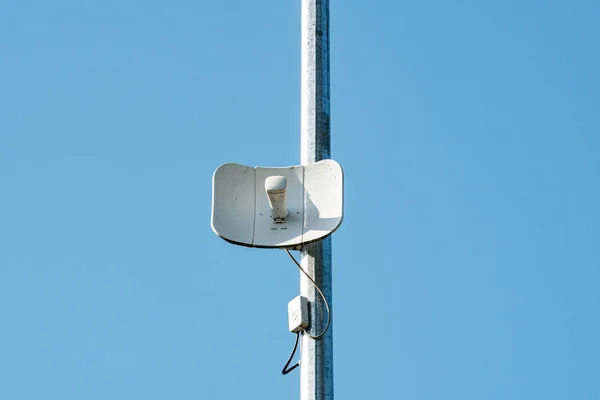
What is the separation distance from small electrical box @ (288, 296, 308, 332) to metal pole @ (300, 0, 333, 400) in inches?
1.7

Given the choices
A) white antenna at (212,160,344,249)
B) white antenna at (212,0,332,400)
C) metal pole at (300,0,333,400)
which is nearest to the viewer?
metal pole at (300,0,333,400)

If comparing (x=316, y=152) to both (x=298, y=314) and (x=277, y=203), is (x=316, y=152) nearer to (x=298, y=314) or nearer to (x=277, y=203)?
(x=277, y=203)

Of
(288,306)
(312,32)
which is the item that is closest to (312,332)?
(288,306)

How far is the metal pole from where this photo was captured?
8508 mm

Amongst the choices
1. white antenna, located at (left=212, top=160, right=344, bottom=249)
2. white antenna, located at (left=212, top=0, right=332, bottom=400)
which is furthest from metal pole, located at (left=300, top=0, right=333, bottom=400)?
white antenna, located at (left=212, top=160, right=344, bottom=249)

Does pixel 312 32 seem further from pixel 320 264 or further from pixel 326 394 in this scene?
pixel 326 394

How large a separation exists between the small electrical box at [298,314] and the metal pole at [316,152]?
0.04m

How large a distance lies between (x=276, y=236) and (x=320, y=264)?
0.46 metres

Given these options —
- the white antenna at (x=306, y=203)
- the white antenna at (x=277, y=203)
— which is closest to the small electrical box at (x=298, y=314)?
the white antenna at (x=306, y=203)

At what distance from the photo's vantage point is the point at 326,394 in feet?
27.5

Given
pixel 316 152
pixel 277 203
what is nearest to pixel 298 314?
pixel 277 203

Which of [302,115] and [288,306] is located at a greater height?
[302,115]

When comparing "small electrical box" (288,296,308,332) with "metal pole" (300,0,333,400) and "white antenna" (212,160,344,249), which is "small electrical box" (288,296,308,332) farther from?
"white antenna" (212,160,344,249)

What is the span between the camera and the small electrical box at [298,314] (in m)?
8.76
